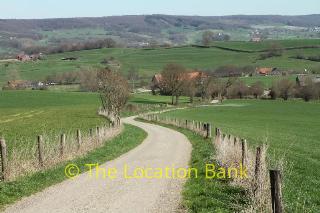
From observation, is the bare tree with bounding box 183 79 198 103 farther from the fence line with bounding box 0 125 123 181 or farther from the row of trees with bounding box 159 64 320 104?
the fence line with bounding box 0 125 123 181

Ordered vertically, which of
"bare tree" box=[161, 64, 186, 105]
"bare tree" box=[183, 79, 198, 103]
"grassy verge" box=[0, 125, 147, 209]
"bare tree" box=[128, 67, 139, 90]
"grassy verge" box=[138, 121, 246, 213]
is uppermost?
"grassy verge" box=[138, 121, 246, 213]

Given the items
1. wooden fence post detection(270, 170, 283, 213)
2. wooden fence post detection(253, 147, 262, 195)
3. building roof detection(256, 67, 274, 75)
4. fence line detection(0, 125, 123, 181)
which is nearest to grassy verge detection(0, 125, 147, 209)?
fence line detection(0, 125, 123, 181)

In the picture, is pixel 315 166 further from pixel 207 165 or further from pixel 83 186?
pixel 83 186

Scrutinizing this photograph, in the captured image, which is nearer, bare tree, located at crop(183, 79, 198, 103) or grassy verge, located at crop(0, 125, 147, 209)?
grassy verge, located at crop(0, 125, 147, 209)

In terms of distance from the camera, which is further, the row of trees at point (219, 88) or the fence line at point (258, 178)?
the row of trees at point (219, 88)

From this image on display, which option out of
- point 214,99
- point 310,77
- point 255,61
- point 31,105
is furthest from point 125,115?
point 255,61

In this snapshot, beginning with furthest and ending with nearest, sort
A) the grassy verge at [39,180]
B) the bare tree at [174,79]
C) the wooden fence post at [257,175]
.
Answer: the bare tree at [174,79], the grassy verge at [39,180], the wooden fence post at [257,175]

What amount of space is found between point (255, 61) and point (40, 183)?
576 feet

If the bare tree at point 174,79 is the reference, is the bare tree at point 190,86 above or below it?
below

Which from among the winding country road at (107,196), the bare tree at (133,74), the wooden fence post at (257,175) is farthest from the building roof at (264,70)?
the wooden fence post at (257,175)

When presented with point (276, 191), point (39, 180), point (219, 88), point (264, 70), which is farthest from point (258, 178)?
point (264, 70)

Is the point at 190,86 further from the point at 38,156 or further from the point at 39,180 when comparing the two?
the point at 39,180

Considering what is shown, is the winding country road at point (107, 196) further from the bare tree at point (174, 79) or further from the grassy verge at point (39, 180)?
the bare tree at point (174, 79)

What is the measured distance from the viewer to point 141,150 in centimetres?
3083
